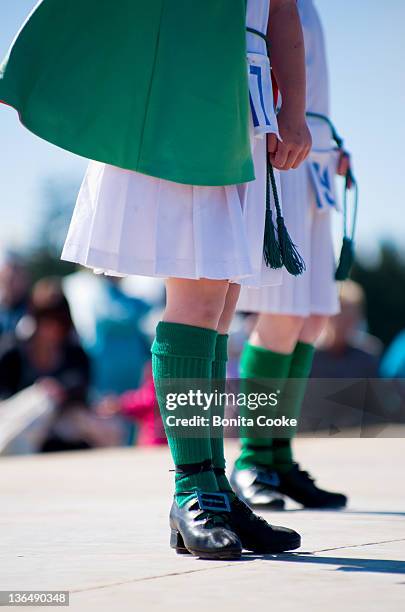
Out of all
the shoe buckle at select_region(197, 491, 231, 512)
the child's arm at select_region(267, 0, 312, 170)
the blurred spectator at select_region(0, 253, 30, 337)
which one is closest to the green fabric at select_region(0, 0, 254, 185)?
the child's arm at select_region(267, 0, 312, 170)

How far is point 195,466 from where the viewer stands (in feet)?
7.45

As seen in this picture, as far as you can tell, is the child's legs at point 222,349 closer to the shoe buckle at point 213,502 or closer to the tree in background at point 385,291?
the shoe buckle at point 213,502

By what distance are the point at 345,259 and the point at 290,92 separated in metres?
1.08

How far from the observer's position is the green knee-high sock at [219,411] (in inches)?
93.5

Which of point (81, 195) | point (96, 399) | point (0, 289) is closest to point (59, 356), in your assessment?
point (96, 399)

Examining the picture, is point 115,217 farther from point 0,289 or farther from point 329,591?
point 0,289

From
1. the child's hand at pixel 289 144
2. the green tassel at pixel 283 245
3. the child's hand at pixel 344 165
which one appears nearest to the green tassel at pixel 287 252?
the green tassel at pixel 283 245

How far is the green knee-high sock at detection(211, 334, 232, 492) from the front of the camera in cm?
238

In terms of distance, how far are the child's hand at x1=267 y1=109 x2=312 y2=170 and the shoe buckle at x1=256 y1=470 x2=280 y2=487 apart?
3.62 ft

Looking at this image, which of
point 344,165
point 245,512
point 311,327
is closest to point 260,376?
point 311,327

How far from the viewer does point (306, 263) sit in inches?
131

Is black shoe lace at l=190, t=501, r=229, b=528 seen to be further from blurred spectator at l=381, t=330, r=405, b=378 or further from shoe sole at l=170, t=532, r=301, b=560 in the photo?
blurred spectator at l=381, t=330, r=405, b=378

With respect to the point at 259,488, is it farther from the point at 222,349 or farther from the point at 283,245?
the point at 283,245

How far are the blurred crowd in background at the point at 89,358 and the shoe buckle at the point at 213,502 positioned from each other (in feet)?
12.6
